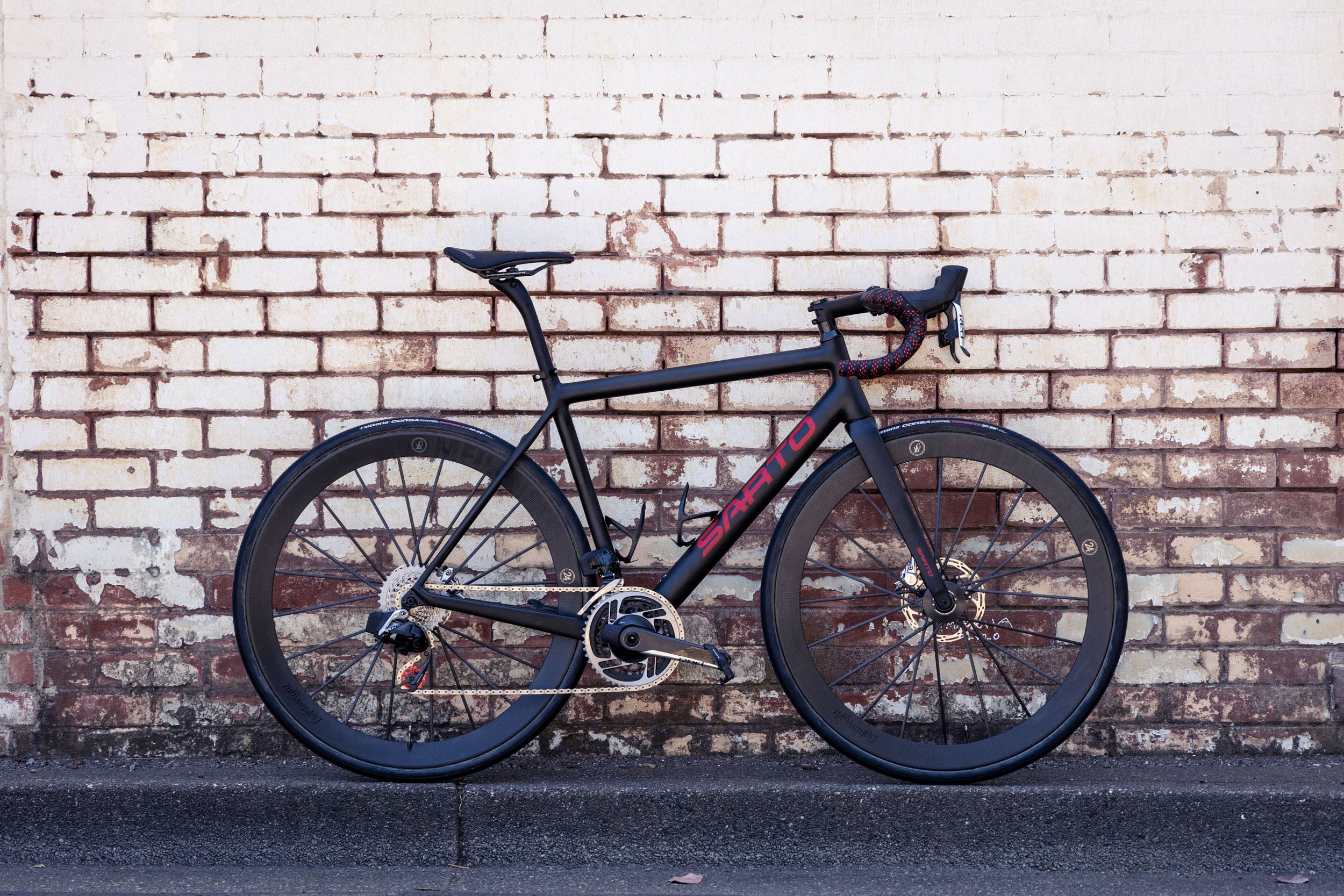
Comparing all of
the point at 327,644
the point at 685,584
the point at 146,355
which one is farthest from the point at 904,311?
the point at 146,355

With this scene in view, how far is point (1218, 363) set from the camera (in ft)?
10.4

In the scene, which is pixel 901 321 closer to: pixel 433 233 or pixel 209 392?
pixel 433 233

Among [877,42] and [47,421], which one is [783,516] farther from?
[47,421]

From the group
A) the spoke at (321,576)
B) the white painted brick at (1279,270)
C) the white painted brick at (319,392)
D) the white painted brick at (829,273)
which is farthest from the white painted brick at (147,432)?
the white painted brick at (1279,270)

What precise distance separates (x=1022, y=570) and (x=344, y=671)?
199 centimetres

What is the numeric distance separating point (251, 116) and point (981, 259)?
220 cm

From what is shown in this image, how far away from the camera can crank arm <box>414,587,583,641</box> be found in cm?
290

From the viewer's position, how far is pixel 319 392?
125 inches

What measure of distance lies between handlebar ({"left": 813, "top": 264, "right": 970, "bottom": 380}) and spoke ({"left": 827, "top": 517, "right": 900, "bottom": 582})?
0.46m

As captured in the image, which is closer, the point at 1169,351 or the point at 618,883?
the point at 618,883

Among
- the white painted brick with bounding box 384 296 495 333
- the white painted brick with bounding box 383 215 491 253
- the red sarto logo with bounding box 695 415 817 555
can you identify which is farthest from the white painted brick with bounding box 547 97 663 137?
the red sarto logo with bounding box 695 415 817 555

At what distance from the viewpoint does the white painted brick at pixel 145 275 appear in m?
3.15

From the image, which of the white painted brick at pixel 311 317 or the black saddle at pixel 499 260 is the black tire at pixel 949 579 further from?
the white painted brick at pixel 311 317

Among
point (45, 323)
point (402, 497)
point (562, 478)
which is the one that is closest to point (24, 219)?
point (45, 323)
